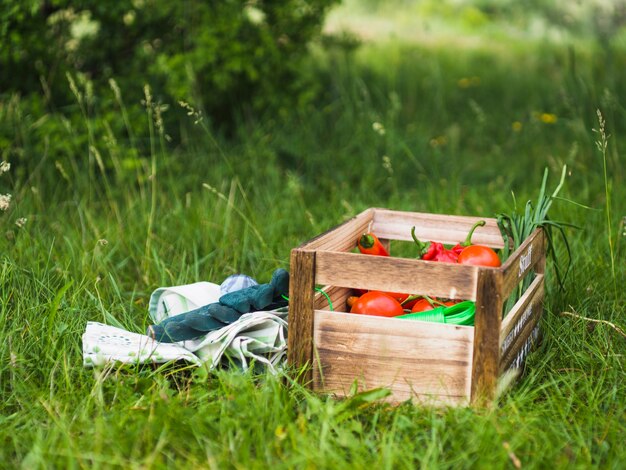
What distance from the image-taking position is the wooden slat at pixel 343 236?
2548mm

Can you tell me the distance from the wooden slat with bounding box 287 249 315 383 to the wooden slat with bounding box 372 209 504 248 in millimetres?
709

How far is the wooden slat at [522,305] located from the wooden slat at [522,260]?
0.05 metres

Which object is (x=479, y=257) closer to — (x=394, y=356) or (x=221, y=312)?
(x=394, y=356)

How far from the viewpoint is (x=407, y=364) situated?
240cm

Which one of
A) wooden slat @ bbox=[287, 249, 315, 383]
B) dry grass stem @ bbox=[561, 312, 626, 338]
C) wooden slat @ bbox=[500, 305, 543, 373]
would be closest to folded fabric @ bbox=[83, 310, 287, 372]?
wooden slat @ bbox=[287, 249, 315, 383]

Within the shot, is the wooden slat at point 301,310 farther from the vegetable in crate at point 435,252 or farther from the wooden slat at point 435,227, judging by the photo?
the wooden slat at point 435,227

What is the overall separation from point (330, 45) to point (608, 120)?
67.6 inches

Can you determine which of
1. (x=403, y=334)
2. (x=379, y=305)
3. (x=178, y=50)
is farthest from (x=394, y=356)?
(x=178, y=50)

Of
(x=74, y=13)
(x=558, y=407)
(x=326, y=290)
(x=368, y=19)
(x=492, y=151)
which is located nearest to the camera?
(x=558, y=407)

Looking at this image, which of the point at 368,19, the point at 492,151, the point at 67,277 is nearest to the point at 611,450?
the point at 67,277

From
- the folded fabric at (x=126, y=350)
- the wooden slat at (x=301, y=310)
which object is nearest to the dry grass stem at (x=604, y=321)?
the wooden slat at (x=301, y=310)

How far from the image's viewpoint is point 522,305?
102 inches

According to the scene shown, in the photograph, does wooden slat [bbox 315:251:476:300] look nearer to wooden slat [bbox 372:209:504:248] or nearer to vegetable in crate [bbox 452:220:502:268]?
vegetable in crate [bbox 452:220:502:268]

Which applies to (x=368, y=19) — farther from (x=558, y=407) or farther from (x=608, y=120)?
(x=558, y=407)
